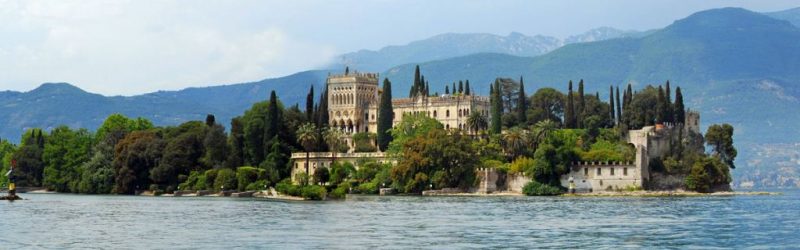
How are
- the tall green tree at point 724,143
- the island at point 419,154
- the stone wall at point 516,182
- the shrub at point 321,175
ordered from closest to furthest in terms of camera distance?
1. the island at point 419,154
2. the stone wall at point 516,182
3. the shrub at point 321,175
4. the tall green tree at point 724,143

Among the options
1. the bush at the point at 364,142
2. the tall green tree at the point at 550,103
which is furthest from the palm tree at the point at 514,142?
the tall green tree at the point at 550,103

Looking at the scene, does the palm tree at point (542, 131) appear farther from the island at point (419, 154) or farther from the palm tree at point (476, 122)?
the palm tree at point (476, 122)

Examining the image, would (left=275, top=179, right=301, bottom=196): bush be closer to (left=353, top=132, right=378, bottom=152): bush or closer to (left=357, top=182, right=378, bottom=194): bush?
(left=357, top=182, right=378, bottom=194): bush

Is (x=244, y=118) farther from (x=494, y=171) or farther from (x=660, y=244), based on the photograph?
(x=660, y=244)

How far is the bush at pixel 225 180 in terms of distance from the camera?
124m

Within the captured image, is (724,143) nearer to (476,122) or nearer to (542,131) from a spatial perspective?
(542,131)

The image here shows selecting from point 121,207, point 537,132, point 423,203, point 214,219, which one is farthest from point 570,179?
point 214,219

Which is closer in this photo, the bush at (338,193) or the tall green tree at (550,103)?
the bush at (338,193)

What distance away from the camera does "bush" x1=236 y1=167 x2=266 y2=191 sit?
123000 mm

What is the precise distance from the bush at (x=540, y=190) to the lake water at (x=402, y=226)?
78.8 ft

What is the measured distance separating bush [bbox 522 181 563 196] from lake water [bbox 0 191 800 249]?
24.0 m

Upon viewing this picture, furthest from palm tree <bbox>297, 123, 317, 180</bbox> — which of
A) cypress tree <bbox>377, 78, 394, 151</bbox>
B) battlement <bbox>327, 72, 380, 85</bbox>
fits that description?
battlement <bbox>327, 72, 380, 85</bbox>

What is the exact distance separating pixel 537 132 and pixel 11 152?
264 ft

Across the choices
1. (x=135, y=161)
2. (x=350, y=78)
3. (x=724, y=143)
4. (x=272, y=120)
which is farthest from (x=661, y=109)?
(x=135, y=161)
